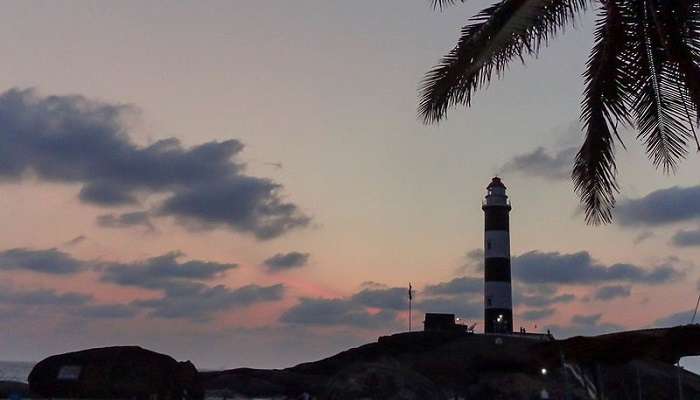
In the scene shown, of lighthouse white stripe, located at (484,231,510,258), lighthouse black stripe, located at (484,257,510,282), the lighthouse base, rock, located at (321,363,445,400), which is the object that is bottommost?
rock, located at (321,363,445,400)

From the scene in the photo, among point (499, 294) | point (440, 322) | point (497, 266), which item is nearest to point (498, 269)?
point (497, 266)

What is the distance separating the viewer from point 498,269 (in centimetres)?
6831

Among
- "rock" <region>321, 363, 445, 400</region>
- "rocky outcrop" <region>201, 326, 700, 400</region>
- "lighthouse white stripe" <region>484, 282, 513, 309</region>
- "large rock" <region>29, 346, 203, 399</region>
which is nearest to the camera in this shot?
"large rock" <region>29, 346, 203, 399</region>

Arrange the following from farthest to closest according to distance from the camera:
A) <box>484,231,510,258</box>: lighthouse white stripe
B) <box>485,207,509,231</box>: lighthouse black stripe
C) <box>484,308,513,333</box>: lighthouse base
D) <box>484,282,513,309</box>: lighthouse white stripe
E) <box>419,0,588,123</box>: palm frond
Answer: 1. <box>485,207,509,231</box>: lighthouse black stripe
2. <box>484,308,513,333</box>: lighthouse base
3. <box>484,231,510,258</box>: lighthouse white stripe
4. <box>484,282,513,309</box>: lighthouse white stripe
5. <box>419,0,588,123</box>: palm frond

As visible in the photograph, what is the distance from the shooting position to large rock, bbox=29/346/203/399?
43.5 metres

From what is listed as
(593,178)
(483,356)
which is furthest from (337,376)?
(593,178)

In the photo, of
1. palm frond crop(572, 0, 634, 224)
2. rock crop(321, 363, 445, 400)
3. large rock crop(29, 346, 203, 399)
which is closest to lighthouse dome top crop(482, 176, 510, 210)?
rock crop(321, 363, 445, 400)

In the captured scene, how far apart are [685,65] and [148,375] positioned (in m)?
37.2

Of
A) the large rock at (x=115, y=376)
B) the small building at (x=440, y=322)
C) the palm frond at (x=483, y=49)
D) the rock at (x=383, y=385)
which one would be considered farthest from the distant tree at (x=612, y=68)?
the small building at (x=440, y=322)

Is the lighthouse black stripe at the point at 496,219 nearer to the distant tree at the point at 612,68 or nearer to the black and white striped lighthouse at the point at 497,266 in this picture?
the black and white striped lighthouse at the point at 497,266

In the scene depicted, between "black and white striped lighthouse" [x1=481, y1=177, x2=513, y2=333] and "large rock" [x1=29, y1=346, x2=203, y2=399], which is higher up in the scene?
"black and white striped lighthouse" [x1=481, y1=177, x2=513, y2=333]

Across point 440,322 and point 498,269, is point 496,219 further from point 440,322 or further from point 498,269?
point 440,322

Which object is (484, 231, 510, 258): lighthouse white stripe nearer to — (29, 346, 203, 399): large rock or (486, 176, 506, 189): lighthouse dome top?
(486, 176, 506, 189): lighthouse dome top

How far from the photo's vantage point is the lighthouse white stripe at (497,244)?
226 feet
